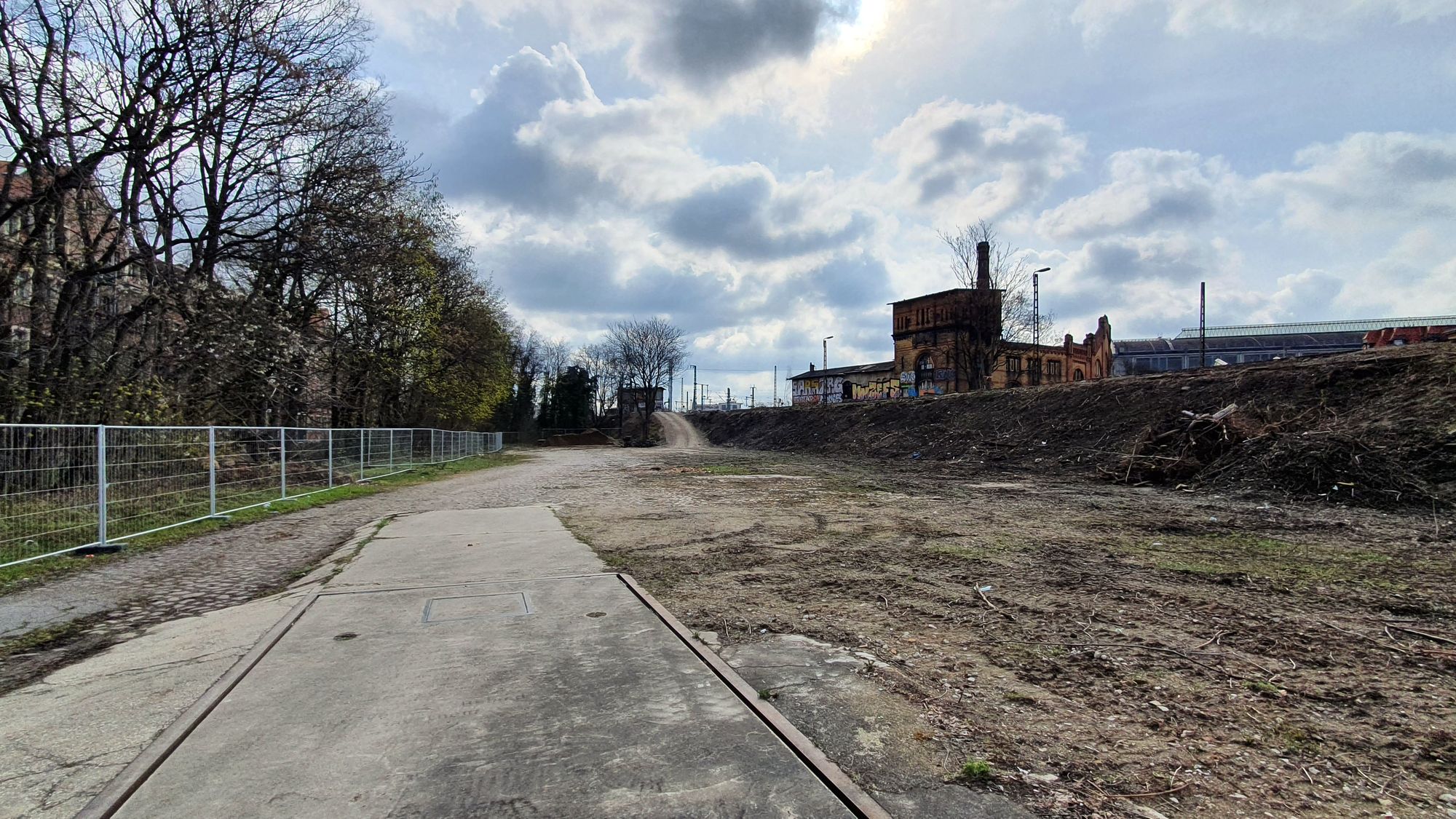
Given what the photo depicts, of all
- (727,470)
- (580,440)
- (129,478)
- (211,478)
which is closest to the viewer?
(129,478)

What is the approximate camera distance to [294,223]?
17.1 meters

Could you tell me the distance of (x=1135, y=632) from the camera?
4.34 metres

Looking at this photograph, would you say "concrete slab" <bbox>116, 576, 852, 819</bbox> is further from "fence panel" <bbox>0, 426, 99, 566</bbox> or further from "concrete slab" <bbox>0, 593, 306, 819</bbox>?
"fence panel" <bbox>0, 426, 99, 566</bbox>

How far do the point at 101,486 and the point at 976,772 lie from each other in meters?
9.93

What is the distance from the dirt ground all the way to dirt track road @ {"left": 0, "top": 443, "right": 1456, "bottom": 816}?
0.05ft

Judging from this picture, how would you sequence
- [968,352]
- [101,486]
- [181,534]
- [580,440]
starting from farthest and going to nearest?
[580,440] < [968,352] < [181,534] < [101,486]

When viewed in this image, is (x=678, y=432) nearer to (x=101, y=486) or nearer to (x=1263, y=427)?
(x=1263, y=427)

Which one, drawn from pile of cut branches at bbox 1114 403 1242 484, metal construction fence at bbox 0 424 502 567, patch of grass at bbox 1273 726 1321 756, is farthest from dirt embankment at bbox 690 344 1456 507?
metal construction fence at bbox 0 424 502 567

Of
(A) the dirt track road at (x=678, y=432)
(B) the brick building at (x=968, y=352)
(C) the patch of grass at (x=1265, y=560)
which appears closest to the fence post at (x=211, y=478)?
(C) the patch of grass at (x=1265, y=560)

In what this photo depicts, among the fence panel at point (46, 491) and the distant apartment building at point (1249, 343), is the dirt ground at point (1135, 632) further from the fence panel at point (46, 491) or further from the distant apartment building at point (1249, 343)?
the distant apartment building at point (1249, 343)

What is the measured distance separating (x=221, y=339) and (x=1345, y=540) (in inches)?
766

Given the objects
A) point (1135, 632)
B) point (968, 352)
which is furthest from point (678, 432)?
point (1135, 632)

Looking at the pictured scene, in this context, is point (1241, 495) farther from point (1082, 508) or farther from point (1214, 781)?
point (1214, 781)

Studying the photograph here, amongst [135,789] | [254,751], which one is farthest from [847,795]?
[135,789]
